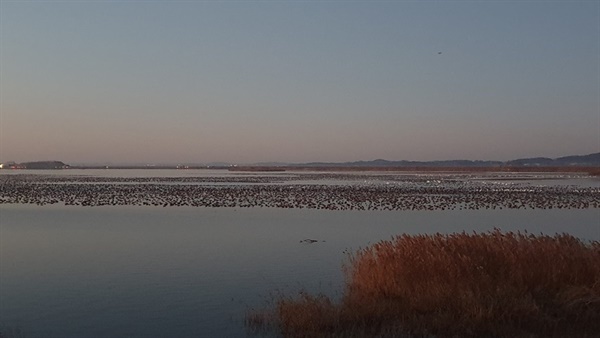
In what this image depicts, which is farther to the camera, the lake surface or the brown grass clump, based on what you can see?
the lake surface

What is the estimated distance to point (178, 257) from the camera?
64.5 feet

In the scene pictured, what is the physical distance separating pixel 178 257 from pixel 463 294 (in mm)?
10517

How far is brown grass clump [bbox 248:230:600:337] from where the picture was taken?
10.9 meters

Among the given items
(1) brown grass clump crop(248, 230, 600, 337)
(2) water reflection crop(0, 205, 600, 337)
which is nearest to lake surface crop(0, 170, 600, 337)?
(2) water reflection crop(0, 205, 600, 337)

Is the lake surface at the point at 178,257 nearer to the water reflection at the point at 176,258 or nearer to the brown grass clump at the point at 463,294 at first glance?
the water reflection at the point at 176,258

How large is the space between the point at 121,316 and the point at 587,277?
9.35 m

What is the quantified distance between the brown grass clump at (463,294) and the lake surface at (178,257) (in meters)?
1.57

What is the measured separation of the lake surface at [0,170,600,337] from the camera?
12477 mm

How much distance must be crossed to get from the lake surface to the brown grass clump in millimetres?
1567

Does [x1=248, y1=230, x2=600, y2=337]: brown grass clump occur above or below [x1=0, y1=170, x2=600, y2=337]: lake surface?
above

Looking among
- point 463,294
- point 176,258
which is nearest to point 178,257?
point 176,258

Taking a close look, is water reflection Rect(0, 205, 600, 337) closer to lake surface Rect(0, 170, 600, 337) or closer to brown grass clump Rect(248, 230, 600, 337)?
lake surface Rect(0, 170, 600, 337)

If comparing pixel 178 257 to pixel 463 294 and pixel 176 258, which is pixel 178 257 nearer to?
pixel 176 258

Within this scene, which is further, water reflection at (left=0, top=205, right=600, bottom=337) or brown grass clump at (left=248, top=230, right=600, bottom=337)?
water reflection at (left=0, top=205, right=600, bottom=337)
